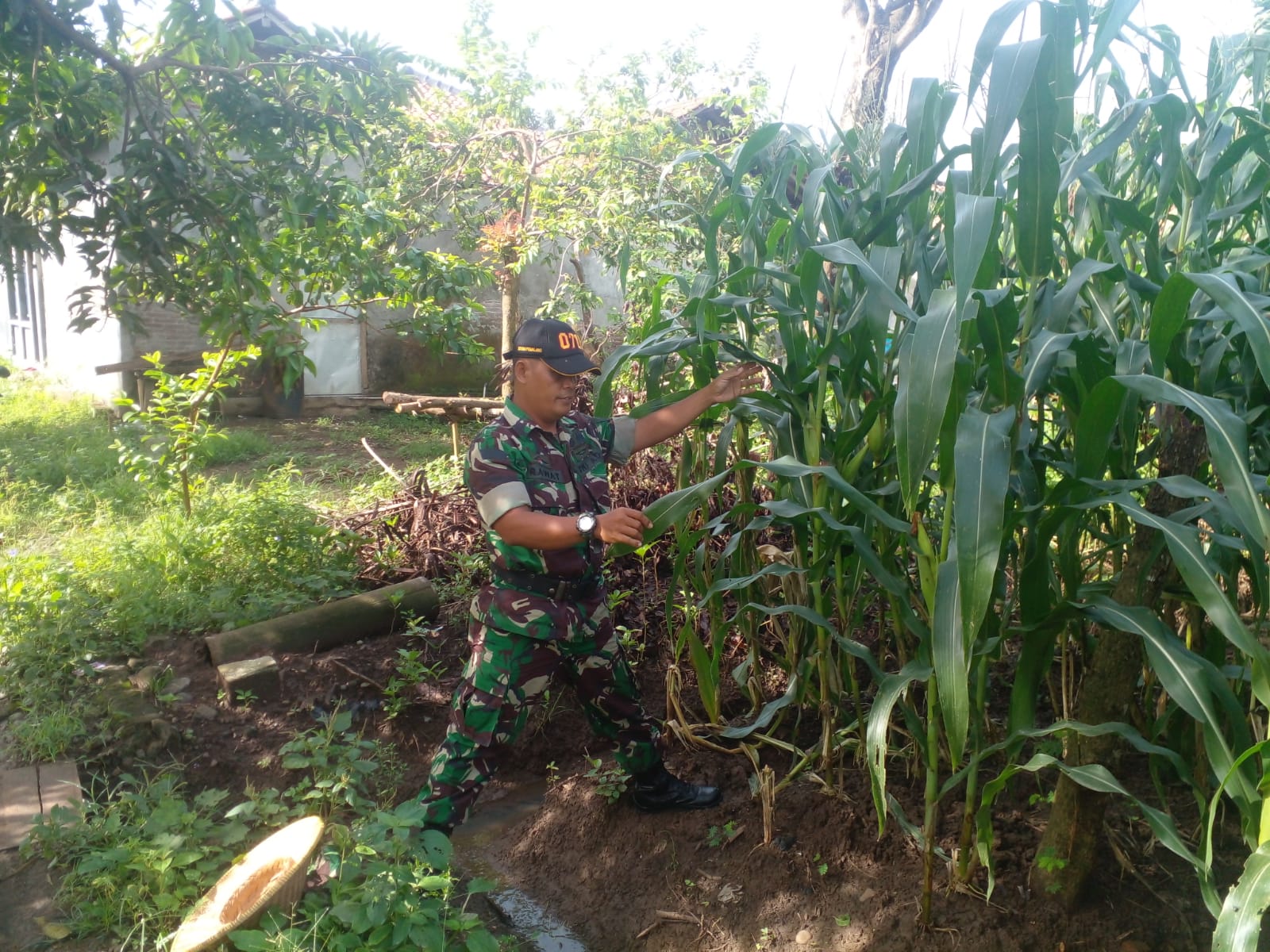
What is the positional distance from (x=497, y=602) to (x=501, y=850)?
3.21 feet

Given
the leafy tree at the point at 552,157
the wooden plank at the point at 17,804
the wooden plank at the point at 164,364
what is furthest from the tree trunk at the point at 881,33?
the wooden plank at the point at 17,804

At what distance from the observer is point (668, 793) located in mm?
2953

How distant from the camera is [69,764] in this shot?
10.1ft

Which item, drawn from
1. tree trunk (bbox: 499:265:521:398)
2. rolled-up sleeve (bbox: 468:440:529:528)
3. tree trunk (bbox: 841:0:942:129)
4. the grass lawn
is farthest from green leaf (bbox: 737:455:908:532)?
tree trunk (bbox: 841:0:942:129)

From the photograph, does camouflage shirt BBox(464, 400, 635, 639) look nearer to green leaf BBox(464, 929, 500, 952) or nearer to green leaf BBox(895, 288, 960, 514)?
green leaf BBox(464, 929, 500, 952)

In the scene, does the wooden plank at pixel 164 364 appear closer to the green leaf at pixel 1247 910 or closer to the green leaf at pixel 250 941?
the green leaf at pixel 250 941

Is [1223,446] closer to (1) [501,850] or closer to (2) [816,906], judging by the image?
(2) [816,906]

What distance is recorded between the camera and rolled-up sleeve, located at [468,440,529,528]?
2.57m

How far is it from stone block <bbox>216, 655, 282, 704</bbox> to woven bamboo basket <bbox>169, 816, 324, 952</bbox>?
1.37 meters

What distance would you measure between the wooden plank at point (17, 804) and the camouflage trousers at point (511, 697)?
48.2 inches

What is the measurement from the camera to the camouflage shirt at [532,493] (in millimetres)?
2664

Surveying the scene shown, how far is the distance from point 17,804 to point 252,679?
89cm

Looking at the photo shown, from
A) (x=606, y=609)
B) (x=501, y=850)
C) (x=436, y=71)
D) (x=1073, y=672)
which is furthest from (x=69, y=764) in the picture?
(x=436, y=71)

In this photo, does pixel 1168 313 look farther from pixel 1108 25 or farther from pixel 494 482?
pixel 494 482
